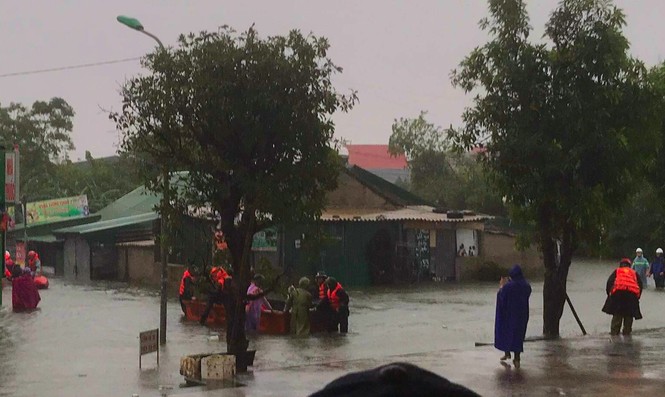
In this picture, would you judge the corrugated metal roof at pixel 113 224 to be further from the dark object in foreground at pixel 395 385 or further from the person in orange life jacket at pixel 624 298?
the dark object in foreground at pixel 395 385

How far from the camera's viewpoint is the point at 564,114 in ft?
60.0

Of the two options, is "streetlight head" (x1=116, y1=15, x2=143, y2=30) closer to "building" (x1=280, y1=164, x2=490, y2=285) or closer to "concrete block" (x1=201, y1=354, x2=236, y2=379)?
"concrete block" (x1=201, y1=354, x2=236, y2=379)

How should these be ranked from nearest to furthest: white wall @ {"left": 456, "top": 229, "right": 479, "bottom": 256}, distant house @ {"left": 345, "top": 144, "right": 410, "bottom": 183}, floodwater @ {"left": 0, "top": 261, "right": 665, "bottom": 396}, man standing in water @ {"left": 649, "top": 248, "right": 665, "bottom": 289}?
floodwater @ {"left": 0, "top": 261, "right": 665, "bottom": 396} < man standing in water @ {"left": 649, "top": 248, "right": 665, "bottom": 289} < white wall @ {"left": 456, "top": 229, "right": 479, "bottom": 256} < distant house @ {"left": 345, "top": 144, "right": 410, "bottom": 183}

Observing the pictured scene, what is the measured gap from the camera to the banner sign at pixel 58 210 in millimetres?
59281

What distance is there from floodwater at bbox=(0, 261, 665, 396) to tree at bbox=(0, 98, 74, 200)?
3393 cm

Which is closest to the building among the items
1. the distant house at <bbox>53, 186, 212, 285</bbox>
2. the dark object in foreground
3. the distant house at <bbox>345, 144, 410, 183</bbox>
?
the distant house at <bbox>53, 186, 212, 285</bbox>

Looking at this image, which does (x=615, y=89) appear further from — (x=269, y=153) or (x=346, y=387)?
(x=346, y=387)

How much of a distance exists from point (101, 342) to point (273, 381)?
8.69 m

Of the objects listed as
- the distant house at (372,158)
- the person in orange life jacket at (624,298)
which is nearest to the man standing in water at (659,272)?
the person in orange life jacket at (624,298)

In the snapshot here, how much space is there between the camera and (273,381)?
1341 cm

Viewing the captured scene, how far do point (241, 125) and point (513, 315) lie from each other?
4609mm

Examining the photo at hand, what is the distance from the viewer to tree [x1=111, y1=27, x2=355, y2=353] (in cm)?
1455

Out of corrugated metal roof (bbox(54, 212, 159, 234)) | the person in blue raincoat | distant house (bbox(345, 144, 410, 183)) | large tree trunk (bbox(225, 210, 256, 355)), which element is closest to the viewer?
large tree trunk (bbox(225, 210, 256, 355))

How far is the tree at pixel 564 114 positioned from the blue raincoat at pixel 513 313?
10.5ft
